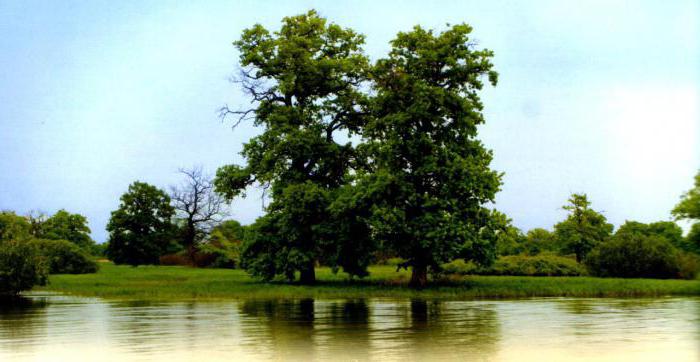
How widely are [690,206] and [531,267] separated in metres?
17.9

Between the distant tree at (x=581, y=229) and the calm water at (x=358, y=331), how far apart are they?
31726 mm

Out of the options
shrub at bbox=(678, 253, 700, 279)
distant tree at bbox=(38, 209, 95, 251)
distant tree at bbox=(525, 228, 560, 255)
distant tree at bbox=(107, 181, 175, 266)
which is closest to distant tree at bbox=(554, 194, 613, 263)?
distant tree at bbox=(525, 228, 560, 255)

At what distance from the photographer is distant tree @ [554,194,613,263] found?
2455 inches

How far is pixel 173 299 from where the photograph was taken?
3466cm

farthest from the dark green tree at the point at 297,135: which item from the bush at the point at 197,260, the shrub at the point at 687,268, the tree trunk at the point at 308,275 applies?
the bush at the point at 197,260

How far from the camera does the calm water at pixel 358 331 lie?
16016 millimetres

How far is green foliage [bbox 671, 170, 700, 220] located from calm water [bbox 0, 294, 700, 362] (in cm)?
666

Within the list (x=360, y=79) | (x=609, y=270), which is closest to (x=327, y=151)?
(x=360, y=79)

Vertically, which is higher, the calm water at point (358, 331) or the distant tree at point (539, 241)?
the distant tree at point (539, 241)

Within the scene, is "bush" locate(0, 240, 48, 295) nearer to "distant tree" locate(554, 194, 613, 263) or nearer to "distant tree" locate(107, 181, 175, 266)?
"distant tree" locate(554, 194, 613, 263)

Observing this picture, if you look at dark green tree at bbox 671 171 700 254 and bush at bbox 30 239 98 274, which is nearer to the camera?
dark green tree at bbox 671 171 700 254

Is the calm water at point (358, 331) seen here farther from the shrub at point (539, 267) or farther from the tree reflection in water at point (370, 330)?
the shrub at point (539, 267)

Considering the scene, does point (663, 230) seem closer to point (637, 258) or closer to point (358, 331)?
point (637, 258)

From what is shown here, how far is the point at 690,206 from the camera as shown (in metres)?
35.9
